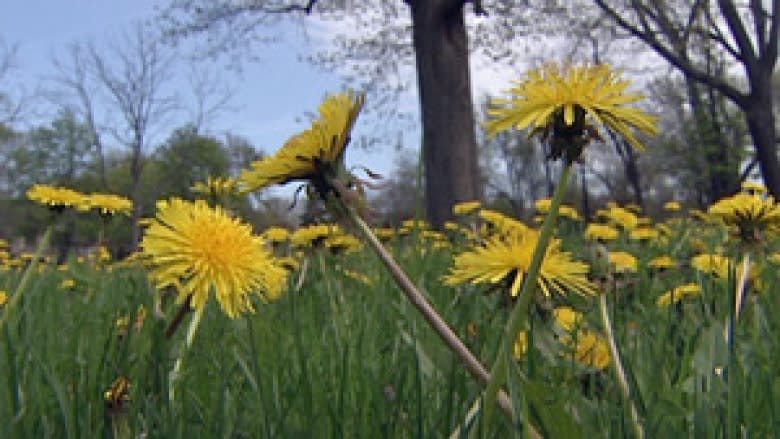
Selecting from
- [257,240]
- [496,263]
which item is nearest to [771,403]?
[496,263]

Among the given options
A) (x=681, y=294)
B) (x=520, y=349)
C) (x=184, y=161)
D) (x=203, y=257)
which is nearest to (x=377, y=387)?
(x=520, y=349)

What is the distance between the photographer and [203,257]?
61cm

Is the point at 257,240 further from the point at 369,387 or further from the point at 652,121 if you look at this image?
the point at 652,121

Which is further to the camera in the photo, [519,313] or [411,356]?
[411,356]

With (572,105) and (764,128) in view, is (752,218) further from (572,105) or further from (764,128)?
(764,128)

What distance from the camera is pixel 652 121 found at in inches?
21.0

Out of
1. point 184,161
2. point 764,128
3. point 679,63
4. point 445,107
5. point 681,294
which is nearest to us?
point 681,294

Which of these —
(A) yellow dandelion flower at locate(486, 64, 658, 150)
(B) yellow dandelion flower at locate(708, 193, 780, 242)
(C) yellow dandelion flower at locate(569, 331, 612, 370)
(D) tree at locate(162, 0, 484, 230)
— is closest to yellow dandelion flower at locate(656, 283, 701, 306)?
(B) yellow dandelion flower at locate(708, 193, 780, 242)

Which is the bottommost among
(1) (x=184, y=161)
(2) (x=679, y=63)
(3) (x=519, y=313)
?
(3) (x=519, y=313)

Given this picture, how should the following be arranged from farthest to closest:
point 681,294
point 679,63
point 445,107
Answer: point 679,63
point 445,107
point 681,294

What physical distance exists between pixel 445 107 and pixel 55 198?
6.65m

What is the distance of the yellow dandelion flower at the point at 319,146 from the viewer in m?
0.58

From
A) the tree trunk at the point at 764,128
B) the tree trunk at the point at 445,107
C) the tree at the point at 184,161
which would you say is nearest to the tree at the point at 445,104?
the tree trunk at the point at 445,107

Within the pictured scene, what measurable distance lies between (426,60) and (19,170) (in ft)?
99.7
